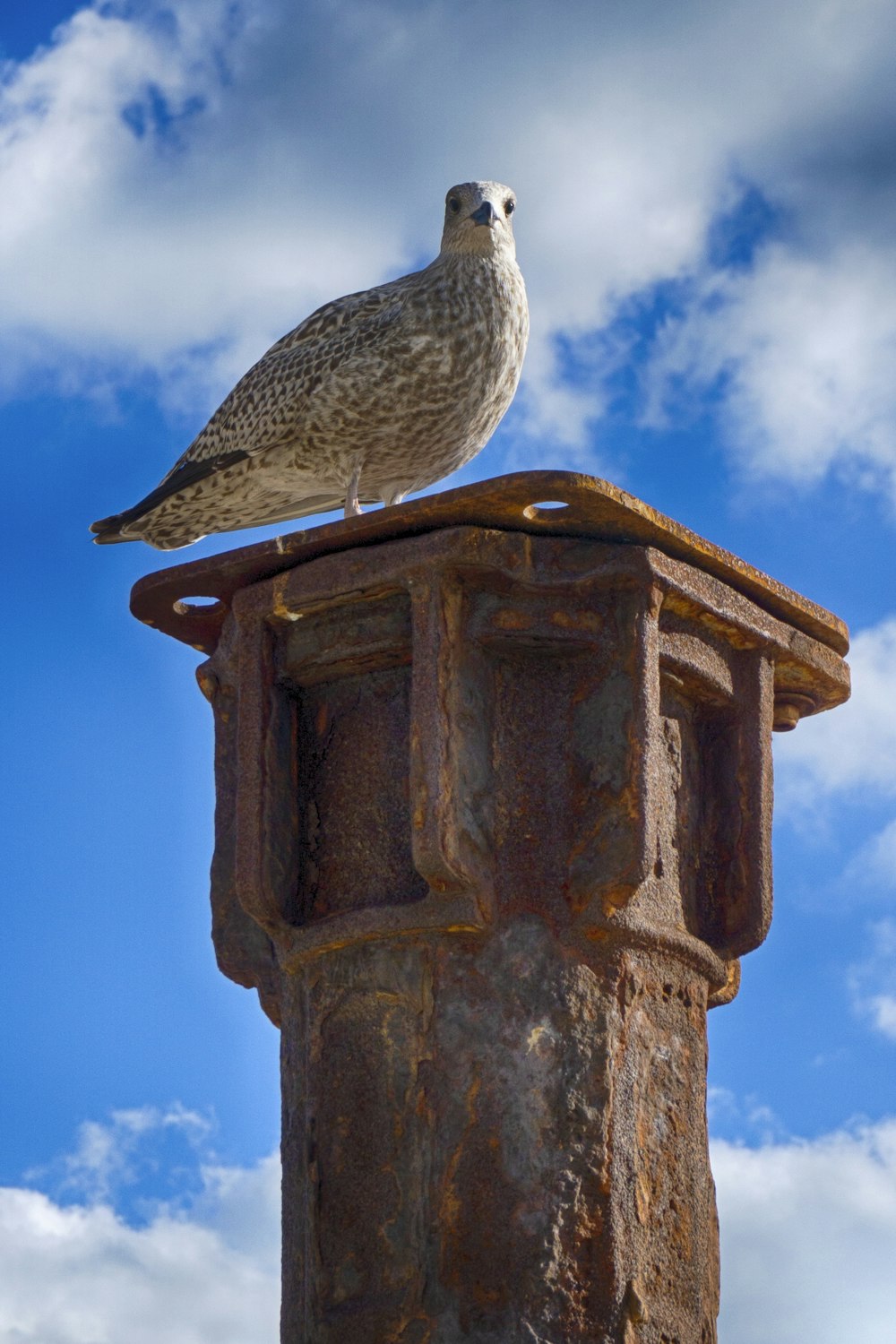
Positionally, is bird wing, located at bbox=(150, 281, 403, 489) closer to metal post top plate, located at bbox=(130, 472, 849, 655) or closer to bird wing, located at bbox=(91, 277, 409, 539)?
bird wing, located at bbox=(91, 277, 409, 539)

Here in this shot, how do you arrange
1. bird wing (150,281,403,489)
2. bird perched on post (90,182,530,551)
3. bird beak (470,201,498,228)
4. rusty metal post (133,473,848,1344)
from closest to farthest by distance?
1. rusty metal post (133,473,848,1344)
2. bird perched on post (90,182,530,551)
3. bird wing (150,281,403,489)
4. bird beak (470,201,498,228)

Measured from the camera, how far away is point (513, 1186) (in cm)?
425

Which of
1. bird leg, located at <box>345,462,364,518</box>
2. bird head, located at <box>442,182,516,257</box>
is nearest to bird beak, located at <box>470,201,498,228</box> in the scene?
bird head, located at <box>442,182,516,257</box>

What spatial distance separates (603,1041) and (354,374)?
8.69ft

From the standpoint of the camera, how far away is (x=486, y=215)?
6.53 meters

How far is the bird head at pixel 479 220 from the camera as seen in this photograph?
6453mm

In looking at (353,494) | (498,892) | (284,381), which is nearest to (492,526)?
(498,892)

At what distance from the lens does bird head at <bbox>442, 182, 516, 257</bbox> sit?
21.2 ft

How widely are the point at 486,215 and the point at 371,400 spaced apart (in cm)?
86

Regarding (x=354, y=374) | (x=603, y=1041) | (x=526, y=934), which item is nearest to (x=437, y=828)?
(x=526, y=934)

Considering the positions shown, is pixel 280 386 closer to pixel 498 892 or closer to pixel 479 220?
pixel 479 220

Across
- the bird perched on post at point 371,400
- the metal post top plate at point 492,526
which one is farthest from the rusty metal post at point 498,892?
the bird perched on post at point 371,400

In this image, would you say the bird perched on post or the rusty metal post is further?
the bird perched on post

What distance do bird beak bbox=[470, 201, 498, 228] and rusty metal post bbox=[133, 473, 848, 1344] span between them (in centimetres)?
208
